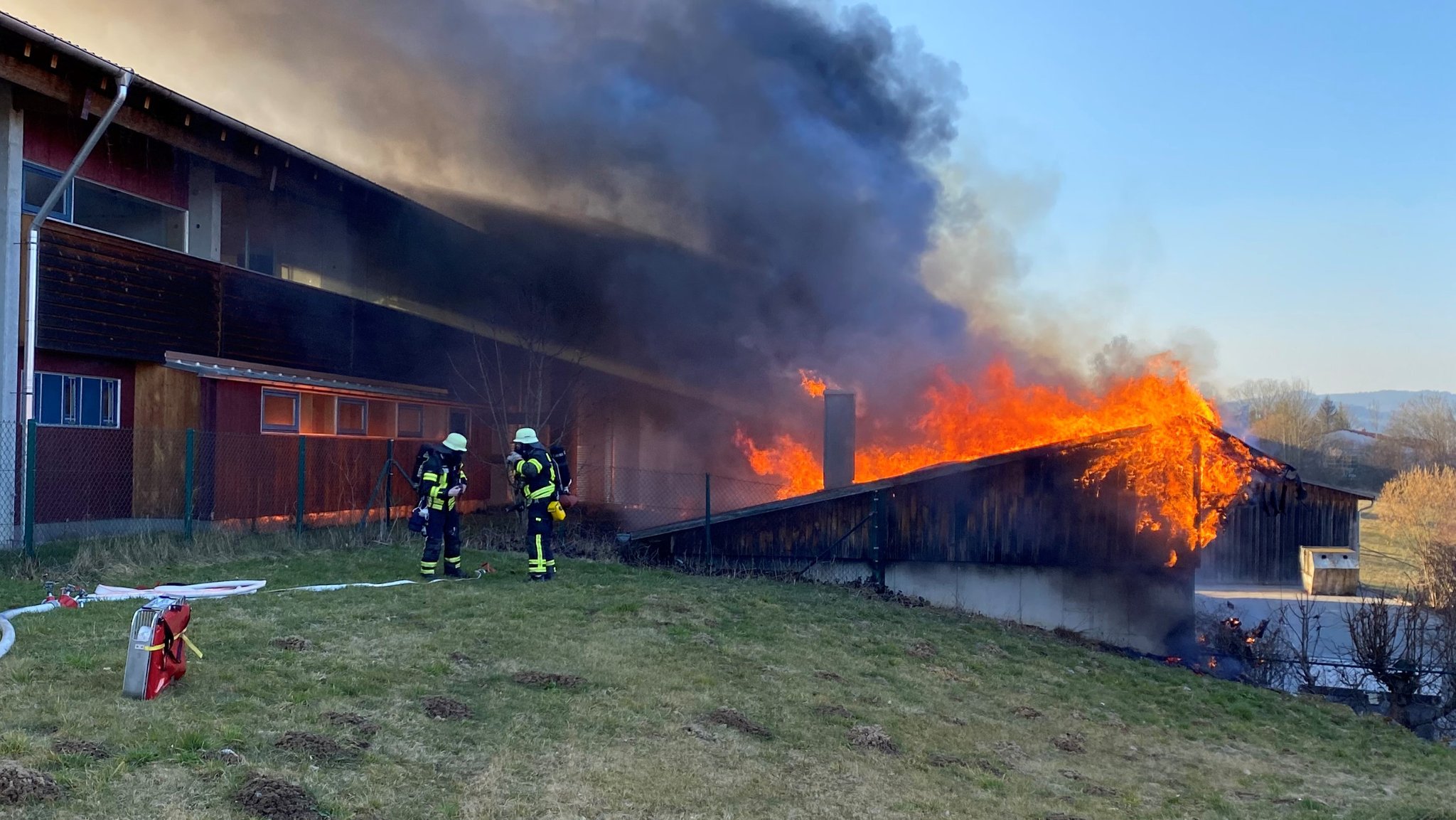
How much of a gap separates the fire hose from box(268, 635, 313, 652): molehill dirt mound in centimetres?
179

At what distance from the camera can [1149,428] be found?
554 inches

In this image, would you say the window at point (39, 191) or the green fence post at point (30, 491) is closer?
the green fence post at point (30, 491)

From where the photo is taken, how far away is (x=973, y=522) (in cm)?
1466

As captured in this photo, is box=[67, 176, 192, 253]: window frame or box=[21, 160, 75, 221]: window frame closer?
box=[21, 160, 75, 221]: window frame

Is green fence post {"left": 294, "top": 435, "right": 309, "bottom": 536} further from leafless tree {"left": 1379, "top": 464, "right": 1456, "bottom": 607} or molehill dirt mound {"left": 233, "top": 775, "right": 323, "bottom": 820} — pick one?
leafless tree {"left": 1379, "top": 464, "right": 1456, "bottom": 607}

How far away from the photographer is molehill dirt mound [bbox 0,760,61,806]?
371cm

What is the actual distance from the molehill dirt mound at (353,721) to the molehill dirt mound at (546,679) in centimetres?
151

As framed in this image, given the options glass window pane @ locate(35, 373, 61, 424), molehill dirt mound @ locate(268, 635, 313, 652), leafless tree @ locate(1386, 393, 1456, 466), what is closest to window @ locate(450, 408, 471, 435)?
glass window pane @ locate(35, 373, 61, 424)

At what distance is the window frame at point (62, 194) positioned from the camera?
12.2 metres

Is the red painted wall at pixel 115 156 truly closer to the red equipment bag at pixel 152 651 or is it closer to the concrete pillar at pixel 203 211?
the concrete pillar at pixel 203 211

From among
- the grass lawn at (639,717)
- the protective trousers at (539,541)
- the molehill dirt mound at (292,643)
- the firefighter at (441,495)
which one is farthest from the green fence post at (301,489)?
the molehill dirt mound at (292,643)

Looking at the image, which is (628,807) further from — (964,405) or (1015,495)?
(964,405)

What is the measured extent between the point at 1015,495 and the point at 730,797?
34.8 ft

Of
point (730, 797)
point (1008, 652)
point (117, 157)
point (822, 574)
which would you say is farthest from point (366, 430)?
point (730, 797)
